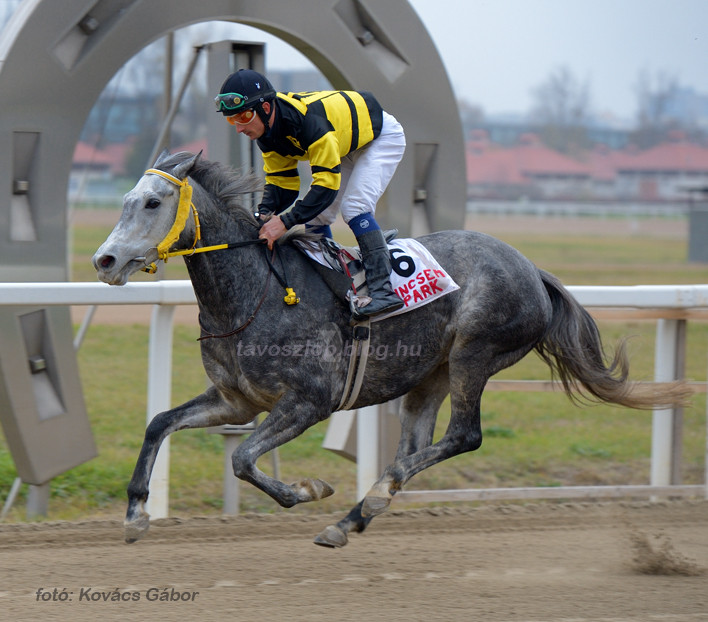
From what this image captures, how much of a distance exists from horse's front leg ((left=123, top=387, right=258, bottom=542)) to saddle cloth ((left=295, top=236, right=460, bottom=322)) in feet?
2.14

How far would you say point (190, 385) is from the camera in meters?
7.81

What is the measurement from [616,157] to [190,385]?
57.0 meters

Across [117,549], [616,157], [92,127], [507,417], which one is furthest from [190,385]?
[616,157]

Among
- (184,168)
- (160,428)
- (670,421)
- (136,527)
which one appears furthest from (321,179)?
(670,421)

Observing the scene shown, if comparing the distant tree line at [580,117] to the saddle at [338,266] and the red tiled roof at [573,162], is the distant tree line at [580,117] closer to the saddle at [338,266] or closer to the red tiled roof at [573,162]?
the red tiled roof at [573,162]

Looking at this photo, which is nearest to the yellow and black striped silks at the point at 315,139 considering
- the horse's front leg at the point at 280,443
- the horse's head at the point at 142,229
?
the horse's head at the point at 142,229

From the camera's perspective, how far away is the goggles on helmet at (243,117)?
3580 millimetres

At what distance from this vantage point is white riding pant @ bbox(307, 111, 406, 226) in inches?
155

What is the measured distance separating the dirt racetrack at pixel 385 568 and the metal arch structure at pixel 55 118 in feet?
2.01

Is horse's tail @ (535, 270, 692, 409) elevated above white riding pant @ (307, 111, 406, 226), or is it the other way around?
white riding pant @ (307, 111, 406, 226)

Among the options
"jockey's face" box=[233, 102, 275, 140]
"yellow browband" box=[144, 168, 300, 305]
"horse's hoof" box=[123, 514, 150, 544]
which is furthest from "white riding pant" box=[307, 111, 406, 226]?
"horse's hoof" box=[123, 514, 150, 544]

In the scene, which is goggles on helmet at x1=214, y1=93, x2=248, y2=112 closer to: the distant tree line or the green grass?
the green grass

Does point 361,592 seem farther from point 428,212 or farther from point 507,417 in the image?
point 507,417

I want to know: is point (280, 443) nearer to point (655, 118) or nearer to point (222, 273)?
point (222, 273)
